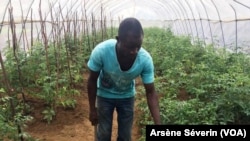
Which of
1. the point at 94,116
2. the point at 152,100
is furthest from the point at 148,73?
the point at 94,116

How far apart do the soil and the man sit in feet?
A: 4.96

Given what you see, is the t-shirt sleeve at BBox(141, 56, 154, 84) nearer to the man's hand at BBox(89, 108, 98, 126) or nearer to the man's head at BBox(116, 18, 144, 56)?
the man's head at BBox(116, 18, 144, 56)

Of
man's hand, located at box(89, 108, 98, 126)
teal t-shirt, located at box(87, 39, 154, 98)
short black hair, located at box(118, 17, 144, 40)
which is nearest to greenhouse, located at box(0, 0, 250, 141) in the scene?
teal t-shirt, located at box(87, 39, 154, 98)

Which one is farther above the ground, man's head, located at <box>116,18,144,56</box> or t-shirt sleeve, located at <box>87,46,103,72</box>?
man's head, located at <box>116,18,144,56</box>

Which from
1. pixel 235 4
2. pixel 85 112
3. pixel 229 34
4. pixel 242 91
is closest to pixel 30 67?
pixel 85 112

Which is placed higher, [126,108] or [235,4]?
[235,4]

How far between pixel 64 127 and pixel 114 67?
2645 millimetres

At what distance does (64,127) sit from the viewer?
222 inches

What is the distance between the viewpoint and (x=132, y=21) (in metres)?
2.93

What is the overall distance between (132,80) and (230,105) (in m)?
1.94

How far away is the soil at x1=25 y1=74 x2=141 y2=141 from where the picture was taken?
5.27 meters

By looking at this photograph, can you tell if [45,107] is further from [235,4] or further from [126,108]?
[235,4]

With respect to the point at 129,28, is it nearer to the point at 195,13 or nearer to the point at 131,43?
the point at 131,43

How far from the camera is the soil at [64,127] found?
17.3 feet
